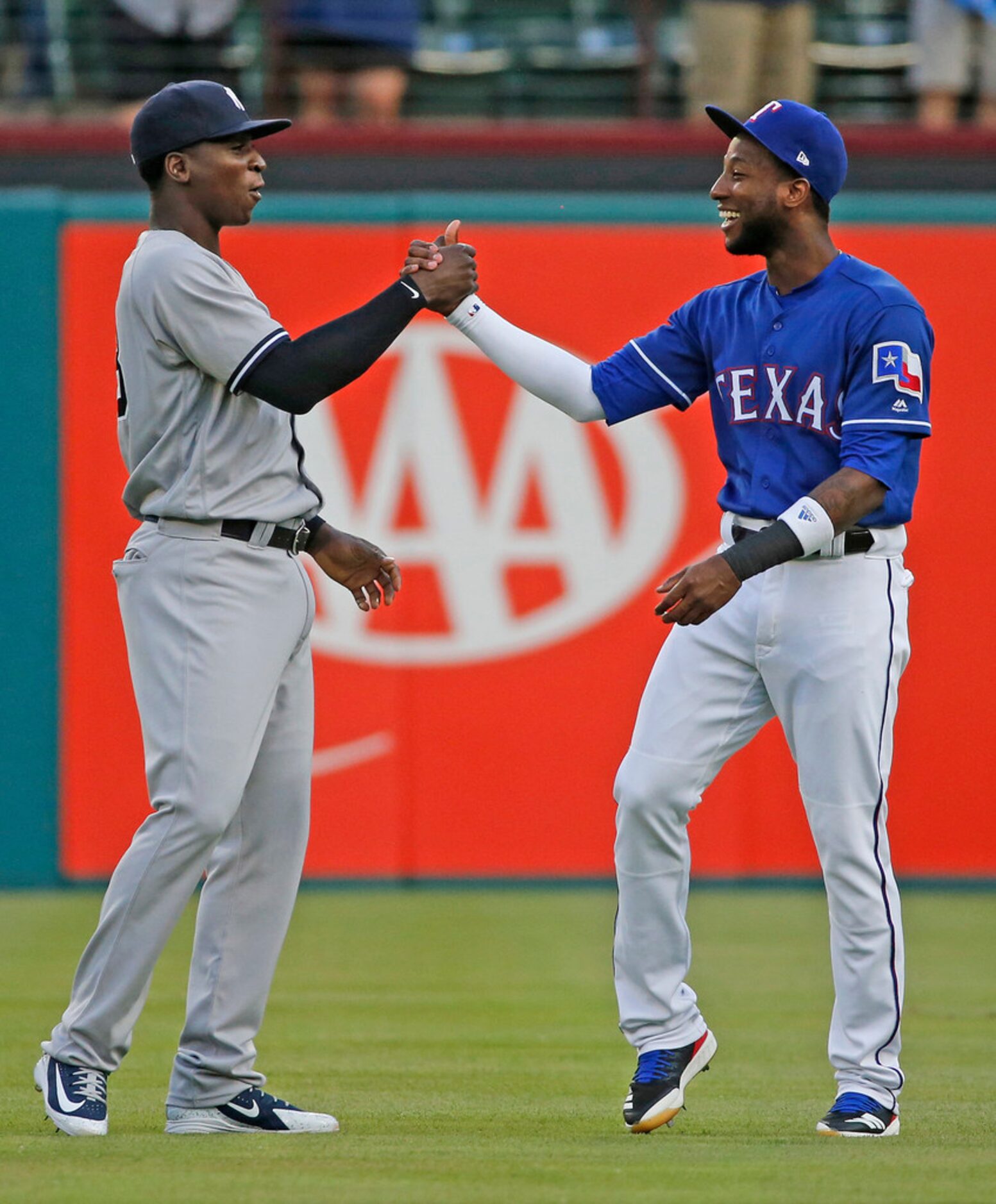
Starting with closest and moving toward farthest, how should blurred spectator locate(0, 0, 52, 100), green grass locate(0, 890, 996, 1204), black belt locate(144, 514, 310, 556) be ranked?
green grass locate(0, 890, 996, 1204) < black belt locate(144, 514, 310, 556) < blurred spectator locate(0, 0, 52, 100)

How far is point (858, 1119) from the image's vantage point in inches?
158

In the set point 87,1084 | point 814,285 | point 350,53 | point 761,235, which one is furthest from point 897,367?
point 350,53

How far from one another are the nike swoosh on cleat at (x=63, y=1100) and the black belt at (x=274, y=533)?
1.15 meters

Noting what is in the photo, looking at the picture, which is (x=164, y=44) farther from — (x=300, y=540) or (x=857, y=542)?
(x=857, y=542)

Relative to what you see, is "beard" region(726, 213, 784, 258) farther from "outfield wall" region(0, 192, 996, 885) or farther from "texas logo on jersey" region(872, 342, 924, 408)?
"outfield wall" region(0, 192, 996, 885)

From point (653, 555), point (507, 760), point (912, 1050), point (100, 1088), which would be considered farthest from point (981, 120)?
point (100, 1088)

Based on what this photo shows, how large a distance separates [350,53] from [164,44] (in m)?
0.98

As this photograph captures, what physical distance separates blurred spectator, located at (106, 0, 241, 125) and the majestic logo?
2255 mm

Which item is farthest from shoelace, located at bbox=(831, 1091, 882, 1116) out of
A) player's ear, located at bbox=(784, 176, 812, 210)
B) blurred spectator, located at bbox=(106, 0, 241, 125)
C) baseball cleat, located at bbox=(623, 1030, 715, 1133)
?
blurred spectator, located at bbox=(106, 0, 241, 125)

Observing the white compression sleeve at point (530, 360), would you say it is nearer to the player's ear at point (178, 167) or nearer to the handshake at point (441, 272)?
the handshake at point (441, 272)

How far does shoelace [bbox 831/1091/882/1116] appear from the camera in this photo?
4043mm

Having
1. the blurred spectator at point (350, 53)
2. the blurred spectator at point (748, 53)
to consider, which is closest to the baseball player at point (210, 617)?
the blurred spectator at point (350, 53)

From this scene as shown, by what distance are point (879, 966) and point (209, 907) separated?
144 cm

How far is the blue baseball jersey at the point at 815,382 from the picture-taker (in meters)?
4.11
